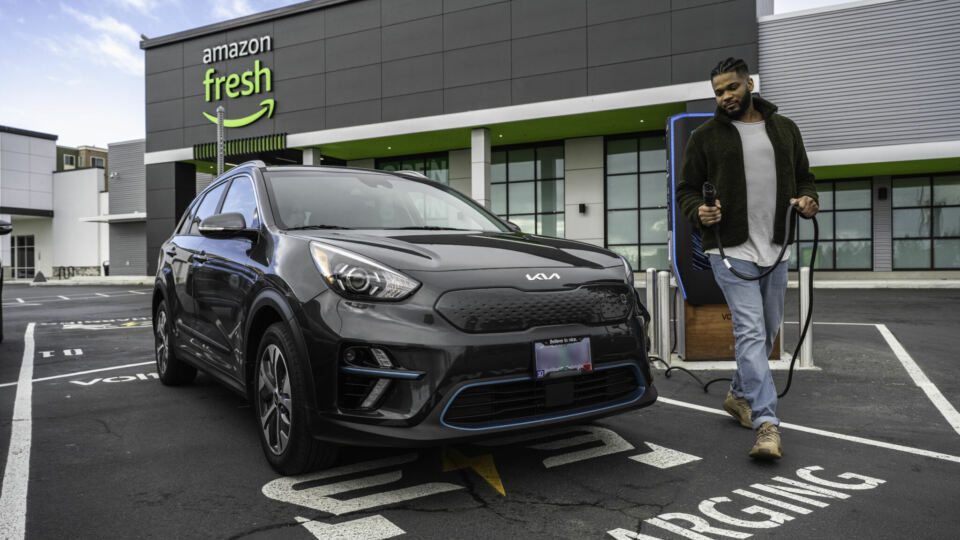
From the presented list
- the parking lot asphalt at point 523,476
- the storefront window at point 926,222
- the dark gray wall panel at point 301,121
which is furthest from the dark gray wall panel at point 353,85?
the parking lot asphalt at point 523,476

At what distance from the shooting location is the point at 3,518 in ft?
9.59

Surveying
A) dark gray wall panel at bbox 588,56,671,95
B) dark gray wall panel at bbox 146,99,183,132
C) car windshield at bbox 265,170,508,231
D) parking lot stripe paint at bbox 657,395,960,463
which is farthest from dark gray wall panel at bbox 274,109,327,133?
parking lot stripe paint at bbox 657,395,960,463

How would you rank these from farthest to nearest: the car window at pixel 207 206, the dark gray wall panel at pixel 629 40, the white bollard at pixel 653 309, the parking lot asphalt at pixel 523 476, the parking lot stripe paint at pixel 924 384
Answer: the dark gray wall panel at pixel 629 40, the white bollard at pixel 653 309, the car window at pixel 207 206, the parking lot stripe paint at pixel 924 384, the parking lot asphalt at pixel 523 476

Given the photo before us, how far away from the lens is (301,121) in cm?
2516

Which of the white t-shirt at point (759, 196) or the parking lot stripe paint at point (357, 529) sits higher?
the white t-shirt at point (759, 196)

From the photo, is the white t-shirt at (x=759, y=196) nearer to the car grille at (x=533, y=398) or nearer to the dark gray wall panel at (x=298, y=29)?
the car grille at (x=533, y=398)

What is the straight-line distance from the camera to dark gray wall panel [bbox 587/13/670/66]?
19531 mm

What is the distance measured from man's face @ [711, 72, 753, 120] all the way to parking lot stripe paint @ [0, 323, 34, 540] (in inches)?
158

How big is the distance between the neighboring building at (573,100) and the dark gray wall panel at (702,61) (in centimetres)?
4

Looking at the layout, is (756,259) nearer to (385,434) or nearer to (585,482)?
(585,482)

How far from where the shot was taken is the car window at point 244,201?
4.05 meters

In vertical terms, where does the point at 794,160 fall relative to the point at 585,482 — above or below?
above

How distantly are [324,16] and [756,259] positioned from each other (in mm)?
23956

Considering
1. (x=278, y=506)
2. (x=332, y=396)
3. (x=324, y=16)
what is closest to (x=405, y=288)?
(x=332, y=396)
